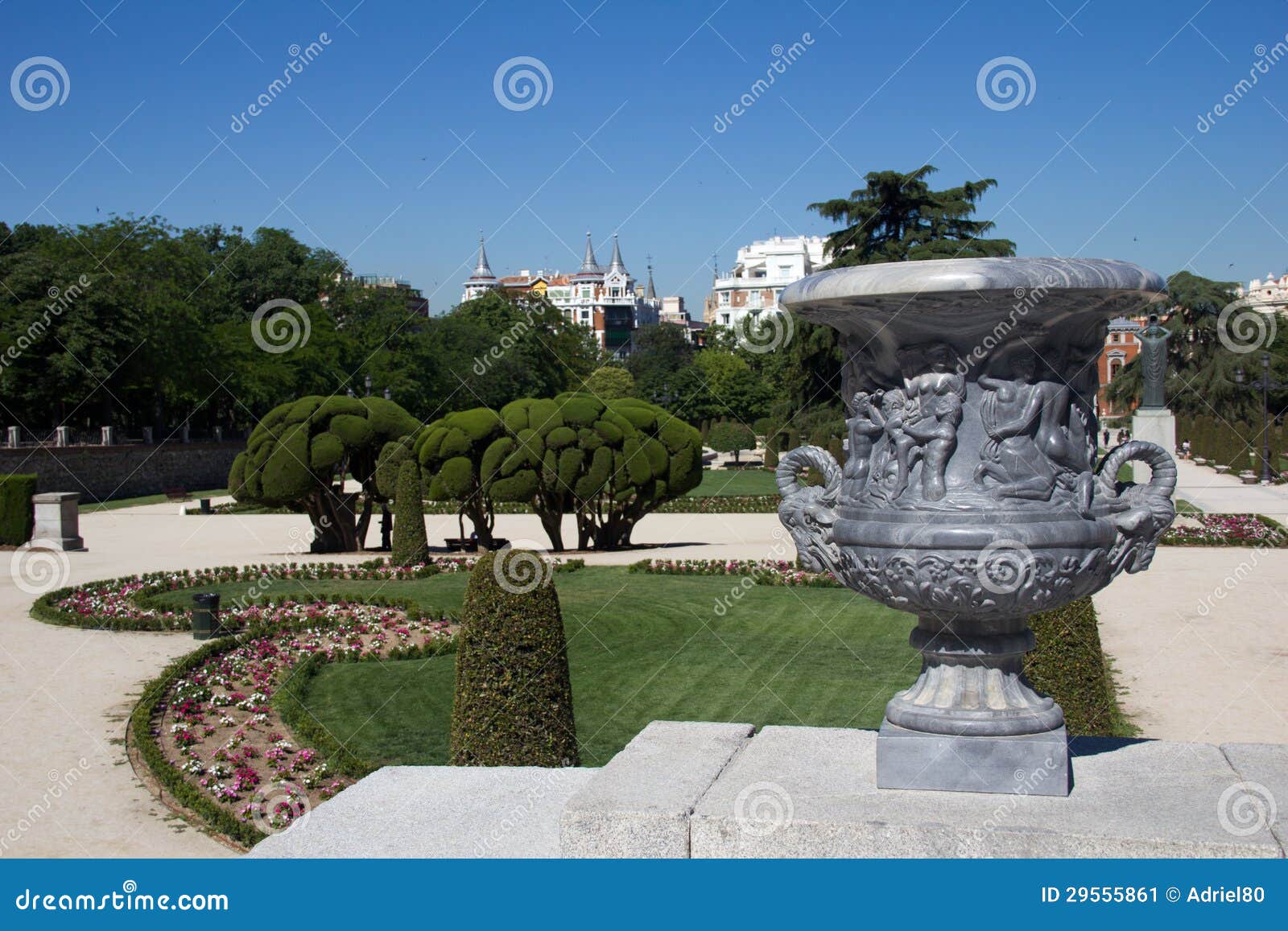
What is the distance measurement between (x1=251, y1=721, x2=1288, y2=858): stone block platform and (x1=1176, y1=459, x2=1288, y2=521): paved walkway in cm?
2158

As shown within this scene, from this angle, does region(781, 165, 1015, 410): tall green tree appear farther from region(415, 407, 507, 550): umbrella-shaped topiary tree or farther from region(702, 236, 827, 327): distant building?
region(702, 236, 827, 327): distant building

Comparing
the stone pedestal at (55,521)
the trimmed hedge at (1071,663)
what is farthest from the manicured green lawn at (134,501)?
the trimmed hedge at (1071,663)

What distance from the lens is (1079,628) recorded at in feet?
26.9

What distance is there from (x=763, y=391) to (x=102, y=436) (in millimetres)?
36977

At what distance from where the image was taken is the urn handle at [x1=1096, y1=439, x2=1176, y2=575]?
194 inches

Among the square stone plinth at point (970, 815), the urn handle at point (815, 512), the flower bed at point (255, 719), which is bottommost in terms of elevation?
the flower bed at point (255, 719)

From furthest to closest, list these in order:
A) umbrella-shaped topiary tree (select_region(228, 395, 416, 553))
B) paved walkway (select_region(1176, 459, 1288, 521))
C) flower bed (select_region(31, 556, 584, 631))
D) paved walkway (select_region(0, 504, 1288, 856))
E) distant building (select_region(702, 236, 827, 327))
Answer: distant building (select_region(702, 236, 827, 327)) < paved walkway (select_region(1176, 459, 1288, 521)) < umbrella-shaped topiary tree (select_region(228, 395, 416, 553)) < flower bed (select_region(31, 556, 584, 631)) < paved walkway (select_region(0, 504, 1288, 856))

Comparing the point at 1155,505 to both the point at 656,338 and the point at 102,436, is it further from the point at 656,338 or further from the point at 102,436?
the point at 656,338

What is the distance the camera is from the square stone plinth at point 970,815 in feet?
14.2

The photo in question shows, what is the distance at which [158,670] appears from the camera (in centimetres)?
1151

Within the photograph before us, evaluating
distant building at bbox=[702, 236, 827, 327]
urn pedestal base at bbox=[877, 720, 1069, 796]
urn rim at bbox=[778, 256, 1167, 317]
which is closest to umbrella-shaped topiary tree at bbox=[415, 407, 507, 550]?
urn pedestal base at bbox=[877, 720, 1069, 796]

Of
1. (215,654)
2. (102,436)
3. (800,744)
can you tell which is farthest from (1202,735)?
(102,436)

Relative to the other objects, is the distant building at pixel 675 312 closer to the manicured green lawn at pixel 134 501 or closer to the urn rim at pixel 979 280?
the manicured green lawn at pixel 134 501

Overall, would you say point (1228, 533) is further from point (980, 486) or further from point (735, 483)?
point (735, 483)
